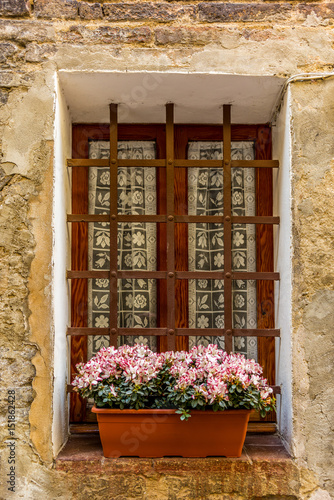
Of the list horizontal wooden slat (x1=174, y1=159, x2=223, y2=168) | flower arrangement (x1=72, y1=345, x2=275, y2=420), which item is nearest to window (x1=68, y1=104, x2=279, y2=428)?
horizontal wooden slat (x1=174, y1=159, x2=223, y2=168)

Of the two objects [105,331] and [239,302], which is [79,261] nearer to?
[105,331]

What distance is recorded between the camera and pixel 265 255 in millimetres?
2811

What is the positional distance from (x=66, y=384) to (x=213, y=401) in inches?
30.3

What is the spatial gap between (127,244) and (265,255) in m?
0.76

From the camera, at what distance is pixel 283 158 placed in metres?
2.57

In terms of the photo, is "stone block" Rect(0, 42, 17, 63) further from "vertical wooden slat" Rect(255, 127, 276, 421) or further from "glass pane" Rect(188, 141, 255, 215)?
"vertical wooden slat" Rect(255, 127, 276, 421)

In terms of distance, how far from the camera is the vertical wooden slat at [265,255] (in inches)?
109

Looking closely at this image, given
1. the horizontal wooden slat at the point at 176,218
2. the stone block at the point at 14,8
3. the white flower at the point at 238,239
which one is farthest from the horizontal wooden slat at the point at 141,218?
the stone block at the point at 14,8

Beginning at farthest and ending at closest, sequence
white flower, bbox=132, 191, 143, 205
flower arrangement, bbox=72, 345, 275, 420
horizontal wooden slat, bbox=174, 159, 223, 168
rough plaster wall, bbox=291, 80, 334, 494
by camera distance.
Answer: white flower, bbox=132, 191, 143, 205 → horizontal wooden slat, bbox=174, 159, 223, 168 → rough plaster wall, bbox=291, 80, 334, 494 → flower arrangement, bbox=72, 345, 275, 420

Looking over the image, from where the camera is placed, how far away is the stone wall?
226cm

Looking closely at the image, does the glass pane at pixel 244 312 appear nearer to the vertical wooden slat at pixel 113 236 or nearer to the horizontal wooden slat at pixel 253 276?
the horizontal wooden slat at pixel 253 276

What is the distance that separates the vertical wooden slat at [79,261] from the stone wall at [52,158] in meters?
0.46

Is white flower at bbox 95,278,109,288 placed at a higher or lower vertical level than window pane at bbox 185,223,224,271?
lower

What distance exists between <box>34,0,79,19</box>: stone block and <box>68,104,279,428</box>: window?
1.60 ft
